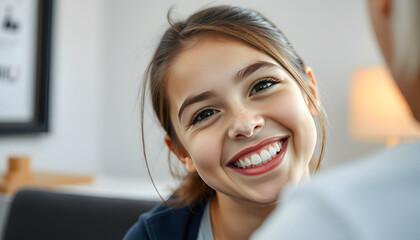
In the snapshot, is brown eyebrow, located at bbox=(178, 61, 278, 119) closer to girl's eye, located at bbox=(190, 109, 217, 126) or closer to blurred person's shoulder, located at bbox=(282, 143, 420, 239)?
girl's eye, located at bbox=(190, 109, 217, 126)

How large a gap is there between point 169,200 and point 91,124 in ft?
6.99

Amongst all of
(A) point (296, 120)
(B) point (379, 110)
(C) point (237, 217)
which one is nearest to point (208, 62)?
(A) point (296, 120)

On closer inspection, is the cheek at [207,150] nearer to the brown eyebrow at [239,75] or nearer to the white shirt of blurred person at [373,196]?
the brown eyebrow at [239,75]

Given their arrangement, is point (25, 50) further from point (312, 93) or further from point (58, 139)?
point (312, 93)

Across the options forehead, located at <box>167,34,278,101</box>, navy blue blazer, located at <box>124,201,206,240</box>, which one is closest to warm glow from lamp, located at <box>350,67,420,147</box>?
navy blue blazer, located at <box>124,201,206,240</box>

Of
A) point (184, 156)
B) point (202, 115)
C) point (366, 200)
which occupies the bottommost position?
point (184, 156)

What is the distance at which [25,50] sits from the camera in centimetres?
264

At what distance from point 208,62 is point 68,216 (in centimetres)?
63

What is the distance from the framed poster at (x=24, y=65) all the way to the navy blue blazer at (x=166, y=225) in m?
1.66

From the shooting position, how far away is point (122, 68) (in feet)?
10.6

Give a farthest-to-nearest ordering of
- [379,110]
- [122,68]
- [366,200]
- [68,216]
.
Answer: [122,68], [379,110], [68,216], [366,200]

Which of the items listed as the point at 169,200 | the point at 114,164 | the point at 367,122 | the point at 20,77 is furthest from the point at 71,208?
the point at 114,164

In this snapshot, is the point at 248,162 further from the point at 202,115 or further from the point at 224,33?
the point at 224,33

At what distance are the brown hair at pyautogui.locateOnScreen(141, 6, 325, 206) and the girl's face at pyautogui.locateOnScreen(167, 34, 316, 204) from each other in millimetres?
24
